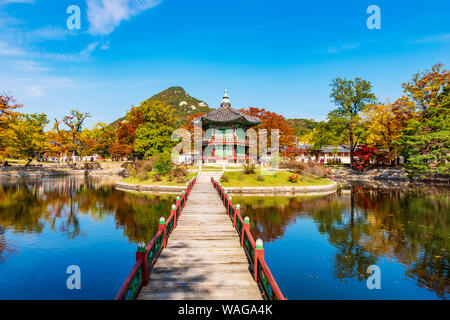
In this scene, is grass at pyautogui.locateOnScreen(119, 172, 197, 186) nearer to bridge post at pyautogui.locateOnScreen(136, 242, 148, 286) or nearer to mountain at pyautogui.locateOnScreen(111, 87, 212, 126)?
bridge post at pyautogui.locateOnScreen(136, 242, 148, 286)

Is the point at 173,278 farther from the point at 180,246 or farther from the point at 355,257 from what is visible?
the point at 355,257

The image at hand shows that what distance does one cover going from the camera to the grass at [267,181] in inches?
1093

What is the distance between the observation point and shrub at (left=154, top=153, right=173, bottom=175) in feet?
99.7

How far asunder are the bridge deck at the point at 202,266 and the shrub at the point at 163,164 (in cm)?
1967

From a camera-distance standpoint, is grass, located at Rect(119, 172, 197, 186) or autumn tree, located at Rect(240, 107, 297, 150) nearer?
grass, located at Rect(119, 172, 197, 186)

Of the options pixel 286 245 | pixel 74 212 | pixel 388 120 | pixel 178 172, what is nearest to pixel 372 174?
pixel 388 120

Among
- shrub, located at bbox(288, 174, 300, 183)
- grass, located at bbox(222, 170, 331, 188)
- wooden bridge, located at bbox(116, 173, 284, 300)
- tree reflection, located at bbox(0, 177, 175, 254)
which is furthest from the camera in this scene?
shrub, located at bbox(288, 174, 300, 183)

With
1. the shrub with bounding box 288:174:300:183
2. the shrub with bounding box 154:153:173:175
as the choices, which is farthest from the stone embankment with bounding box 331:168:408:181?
the shrub with bounding box 154:153:173:175

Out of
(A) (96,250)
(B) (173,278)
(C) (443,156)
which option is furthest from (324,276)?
(C) (443,156)

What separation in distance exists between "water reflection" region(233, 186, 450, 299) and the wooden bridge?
110 inches

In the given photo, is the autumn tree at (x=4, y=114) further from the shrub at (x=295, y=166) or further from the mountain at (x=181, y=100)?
the mountain at (x=181, y=100)

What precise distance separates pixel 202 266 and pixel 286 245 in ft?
17.9

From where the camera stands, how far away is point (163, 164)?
30453mm

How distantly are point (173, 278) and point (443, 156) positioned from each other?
37532 millimetres
